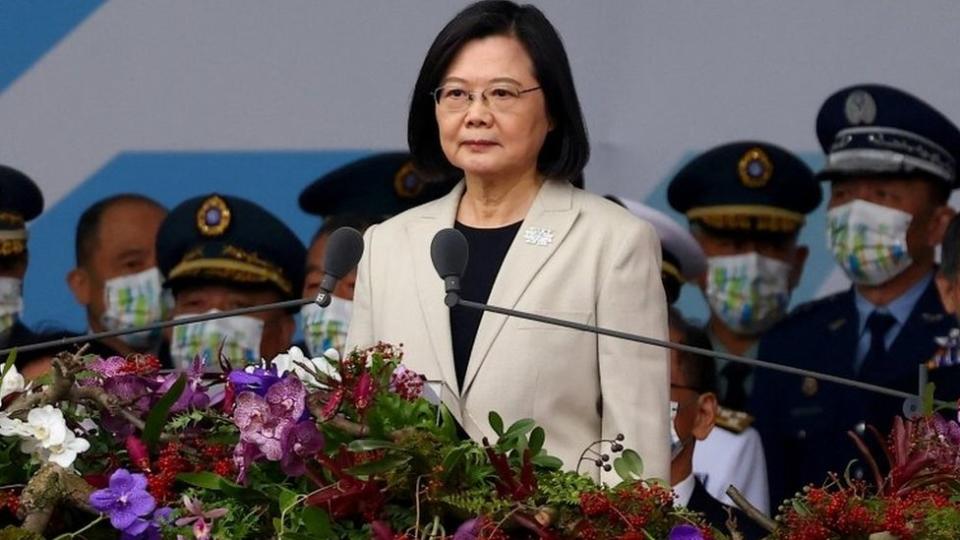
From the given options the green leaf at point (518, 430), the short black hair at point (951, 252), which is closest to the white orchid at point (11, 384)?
the green leaf at point (518, 430)

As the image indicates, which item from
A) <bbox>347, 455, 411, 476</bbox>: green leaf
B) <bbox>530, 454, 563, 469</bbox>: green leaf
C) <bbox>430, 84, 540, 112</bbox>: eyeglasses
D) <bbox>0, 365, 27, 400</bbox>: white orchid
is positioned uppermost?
<bbox>430, 84, 540, 112</bbox>: eyeglasses

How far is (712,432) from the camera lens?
5.61 m

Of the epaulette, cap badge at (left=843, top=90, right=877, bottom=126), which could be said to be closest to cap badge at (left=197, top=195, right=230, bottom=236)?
the epaulette

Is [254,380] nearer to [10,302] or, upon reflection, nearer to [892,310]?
[892,310]

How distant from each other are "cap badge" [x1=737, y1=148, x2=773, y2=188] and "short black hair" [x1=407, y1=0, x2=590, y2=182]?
1906mm

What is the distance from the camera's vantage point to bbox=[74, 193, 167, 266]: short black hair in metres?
5.73

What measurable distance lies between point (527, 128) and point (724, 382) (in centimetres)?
219

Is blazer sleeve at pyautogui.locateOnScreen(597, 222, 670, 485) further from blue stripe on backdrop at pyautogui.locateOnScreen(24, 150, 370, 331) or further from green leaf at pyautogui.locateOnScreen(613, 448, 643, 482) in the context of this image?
blue stripe on backdrop at pyautogui.locateOnScreen(24, 150, 370, 331)

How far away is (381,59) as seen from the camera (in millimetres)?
5734

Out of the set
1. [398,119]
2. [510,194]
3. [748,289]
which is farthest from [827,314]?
[510,194]

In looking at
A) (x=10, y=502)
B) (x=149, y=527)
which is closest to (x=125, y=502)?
(x=149, y=527)

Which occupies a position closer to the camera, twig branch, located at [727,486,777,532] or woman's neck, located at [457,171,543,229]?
twig branch, located at [727,486,777,532]

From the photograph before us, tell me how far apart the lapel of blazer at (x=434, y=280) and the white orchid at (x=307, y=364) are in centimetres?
53

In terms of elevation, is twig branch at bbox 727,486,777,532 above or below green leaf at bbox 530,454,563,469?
below
